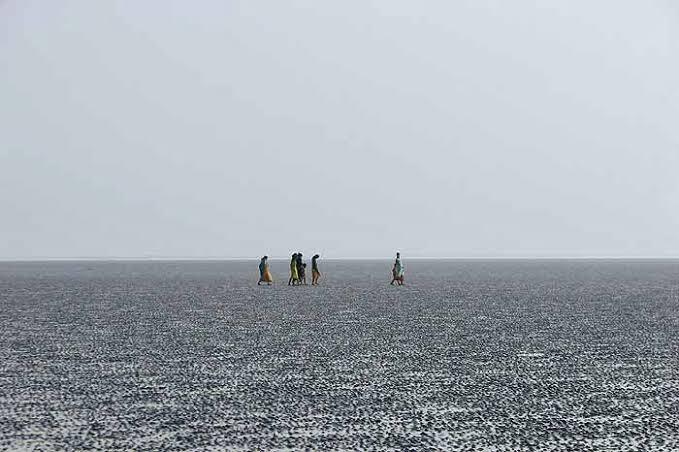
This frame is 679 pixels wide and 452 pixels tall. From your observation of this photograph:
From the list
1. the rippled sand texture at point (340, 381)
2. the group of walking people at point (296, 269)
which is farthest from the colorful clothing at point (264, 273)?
the rippled sand texture at point (340, 381)

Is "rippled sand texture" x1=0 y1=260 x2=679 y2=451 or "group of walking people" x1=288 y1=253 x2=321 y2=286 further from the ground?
"group of walking people" x1=288 y1=253 x2=321 y2=286

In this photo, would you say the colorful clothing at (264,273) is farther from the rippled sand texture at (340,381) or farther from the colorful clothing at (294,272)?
the rippled sand texture at (340,381)

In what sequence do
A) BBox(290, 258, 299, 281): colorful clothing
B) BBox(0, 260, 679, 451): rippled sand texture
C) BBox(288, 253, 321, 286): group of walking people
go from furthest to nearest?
BBox(290, 258, 299, 281): colorful clothing < BBox(288, 253, 321, 286): group of walking people < BBox(0, 260, 679, 451): rippled sand texture

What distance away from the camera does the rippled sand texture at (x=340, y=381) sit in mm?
10922

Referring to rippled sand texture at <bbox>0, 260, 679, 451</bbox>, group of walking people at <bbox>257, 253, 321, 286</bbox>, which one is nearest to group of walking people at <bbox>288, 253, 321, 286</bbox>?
group of walking people at <bbox>257, 253, 321, 286</bbox>

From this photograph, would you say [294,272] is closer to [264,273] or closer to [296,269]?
[296,269]

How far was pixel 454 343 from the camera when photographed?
20391 millimetres

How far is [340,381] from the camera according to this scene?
1493 centimetres

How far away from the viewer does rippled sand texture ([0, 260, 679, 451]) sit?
10.9m

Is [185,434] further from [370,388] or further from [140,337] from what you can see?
[140,337]

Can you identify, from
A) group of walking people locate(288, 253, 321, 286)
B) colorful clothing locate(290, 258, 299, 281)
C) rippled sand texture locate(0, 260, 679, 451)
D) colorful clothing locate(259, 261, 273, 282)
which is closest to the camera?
rippled sand texture locate(0, 260, 679, 451)

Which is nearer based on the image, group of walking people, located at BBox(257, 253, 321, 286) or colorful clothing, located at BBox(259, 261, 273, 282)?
group of walking people, located at BBox(257, 253, 321, 286)

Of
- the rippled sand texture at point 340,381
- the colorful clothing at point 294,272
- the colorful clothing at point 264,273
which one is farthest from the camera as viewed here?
the colorful clothing at point 264,273

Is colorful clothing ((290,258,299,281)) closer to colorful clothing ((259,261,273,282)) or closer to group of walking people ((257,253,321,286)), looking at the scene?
group of walking people ((257,253,321,286))
